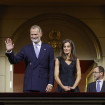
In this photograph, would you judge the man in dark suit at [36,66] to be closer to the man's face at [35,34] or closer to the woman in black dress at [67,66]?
the man's face at [35,34]

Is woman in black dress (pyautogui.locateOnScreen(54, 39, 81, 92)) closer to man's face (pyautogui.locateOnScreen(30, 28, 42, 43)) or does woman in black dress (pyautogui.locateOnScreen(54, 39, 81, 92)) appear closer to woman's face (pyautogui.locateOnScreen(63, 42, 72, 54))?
woman's face (pyautogui.locateOnScreen(63, 42, 72, 54))

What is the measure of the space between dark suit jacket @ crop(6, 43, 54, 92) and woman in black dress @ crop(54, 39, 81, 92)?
0.43 m

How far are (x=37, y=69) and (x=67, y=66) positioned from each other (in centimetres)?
67

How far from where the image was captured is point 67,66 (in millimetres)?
6582

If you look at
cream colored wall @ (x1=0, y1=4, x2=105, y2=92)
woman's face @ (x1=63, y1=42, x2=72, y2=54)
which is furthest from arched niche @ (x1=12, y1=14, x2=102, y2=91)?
woman's face @ (x1=63, y1=42, x2=72, y2=54)

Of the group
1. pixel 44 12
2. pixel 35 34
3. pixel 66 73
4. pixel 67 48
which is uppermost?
pixel 44 12

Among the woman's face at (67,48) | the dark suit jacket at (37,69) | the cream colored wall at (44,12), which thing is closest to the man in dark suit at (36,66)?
the dark suit jacket at (37,69)

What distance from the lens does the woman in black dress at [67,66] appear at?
6520mm

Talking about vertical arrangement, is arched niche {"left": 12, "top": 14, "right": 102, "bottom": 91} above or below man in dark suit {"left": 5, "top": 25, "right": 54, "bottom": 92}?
above

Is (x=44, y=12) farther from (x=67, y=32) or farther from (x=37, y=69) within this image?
(x=37, y=69)

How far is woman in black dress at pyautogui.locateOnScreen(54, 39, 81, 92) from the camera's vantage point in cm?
652

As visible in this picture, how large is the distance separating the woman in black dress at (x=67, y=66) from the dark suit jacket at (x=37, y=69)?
1.41ft

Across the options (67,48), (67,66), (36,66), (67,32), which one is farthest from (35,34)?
(67,32)
